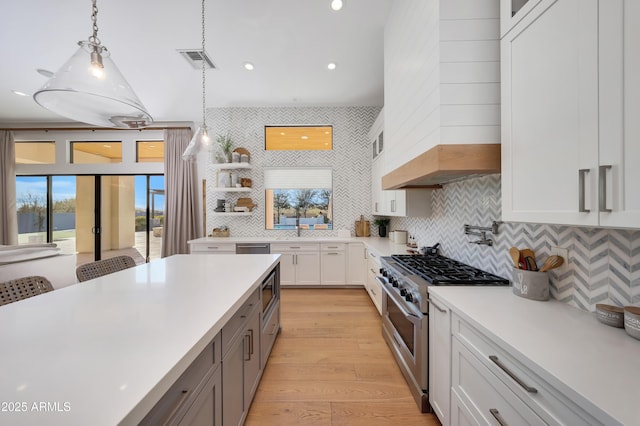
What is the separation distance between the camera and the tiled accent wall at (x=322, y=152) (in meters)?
4.70

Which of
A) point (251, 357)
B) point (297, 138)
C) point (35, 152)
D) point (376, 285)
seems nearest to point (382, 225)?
point (376, 285)

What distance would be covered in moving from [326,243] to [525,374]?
11.0ft

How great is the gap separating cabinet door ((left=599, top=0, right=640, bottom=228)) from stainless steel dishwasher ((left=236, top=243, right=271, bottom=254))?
3.83 m

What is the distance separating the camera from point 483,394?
1.11 metres

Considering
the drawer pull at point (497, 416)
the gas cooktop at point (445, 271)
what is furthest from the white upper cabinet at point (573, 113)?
the drawer pull at point (497, 416)

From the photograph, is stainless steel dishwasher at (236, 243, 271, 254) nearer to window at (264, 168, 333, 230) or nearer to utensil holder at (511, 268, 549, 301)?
window at (264, 168, 333, 230)

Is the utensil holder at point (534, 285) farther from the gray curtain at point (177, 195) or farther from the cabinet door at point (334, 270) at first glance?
the gray curtain at point (177, 195)

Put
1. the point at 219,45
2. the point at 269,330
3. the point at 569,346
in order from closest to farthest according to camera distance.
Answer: the point at 569,346 < the point at 269,330 < the point at 219,45

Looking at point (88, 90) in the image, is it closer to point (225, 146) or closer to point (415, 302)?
point (415, 302)

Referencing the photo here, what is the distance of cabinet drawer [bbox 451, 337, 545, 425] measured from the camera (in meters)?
0.92

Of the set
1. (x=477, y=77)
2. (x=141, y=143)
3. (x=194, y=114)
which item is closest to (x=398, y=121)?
(x=477, y=77)

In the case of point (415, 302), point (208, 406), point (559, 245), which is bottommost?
point (208, 406)

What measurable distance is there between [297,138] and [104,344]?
4397mm

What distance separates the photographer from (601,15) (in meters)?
0.85
